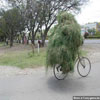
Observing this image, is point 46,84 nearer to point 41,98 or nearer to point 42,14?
point 41,98

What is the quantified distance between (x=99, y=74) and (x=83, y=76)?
758 mm

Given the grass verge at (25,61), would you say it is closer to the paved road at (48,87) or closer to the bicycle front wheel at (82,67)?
the paved road at (48,87)

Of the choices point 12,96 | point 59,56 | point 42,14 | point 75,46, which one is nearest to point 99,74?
point 75,46

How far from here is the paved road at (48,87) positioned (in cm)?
332

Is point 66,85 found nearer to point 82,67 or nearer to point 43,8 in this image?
point 82,67

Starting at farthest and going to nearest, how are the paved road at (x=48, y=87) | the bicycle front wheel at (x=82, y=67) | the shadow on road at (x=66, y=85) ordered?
the bicycle front wheel at (x=82, y=67), the shadow on road at (x=66, y=85), the paved road at (x=48, y=87)

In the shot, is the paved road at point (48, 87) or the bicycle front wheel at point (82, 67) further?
the bicycle front wheel at point (82, 67)

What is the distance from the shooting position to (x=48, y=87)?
3.86 metres

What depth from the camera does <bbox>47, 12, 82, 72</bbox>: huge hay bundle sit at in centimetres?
379

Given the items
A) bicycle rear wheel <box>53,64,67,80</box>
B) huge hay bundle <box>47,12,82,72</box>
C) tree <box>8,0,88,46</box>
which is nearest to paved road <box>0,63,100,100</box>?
bicycle rear wheel <box>53,64,67,80</box>

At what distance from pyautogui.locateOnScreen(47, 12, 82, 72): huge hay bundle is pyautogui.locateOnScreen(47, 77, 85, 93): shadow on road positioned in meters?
0.50

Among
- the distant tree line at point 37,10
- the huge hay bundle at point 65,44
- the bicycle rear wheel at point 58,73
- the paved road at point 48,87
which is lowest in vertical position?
the paved road at point 48,87

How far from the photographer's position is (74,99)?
3115mm

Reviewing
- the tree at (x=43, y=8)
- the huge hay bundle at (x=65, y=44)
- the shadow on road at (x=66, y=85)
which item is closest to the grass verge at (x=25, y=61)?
the shadow on road at (x=66, y=85)
